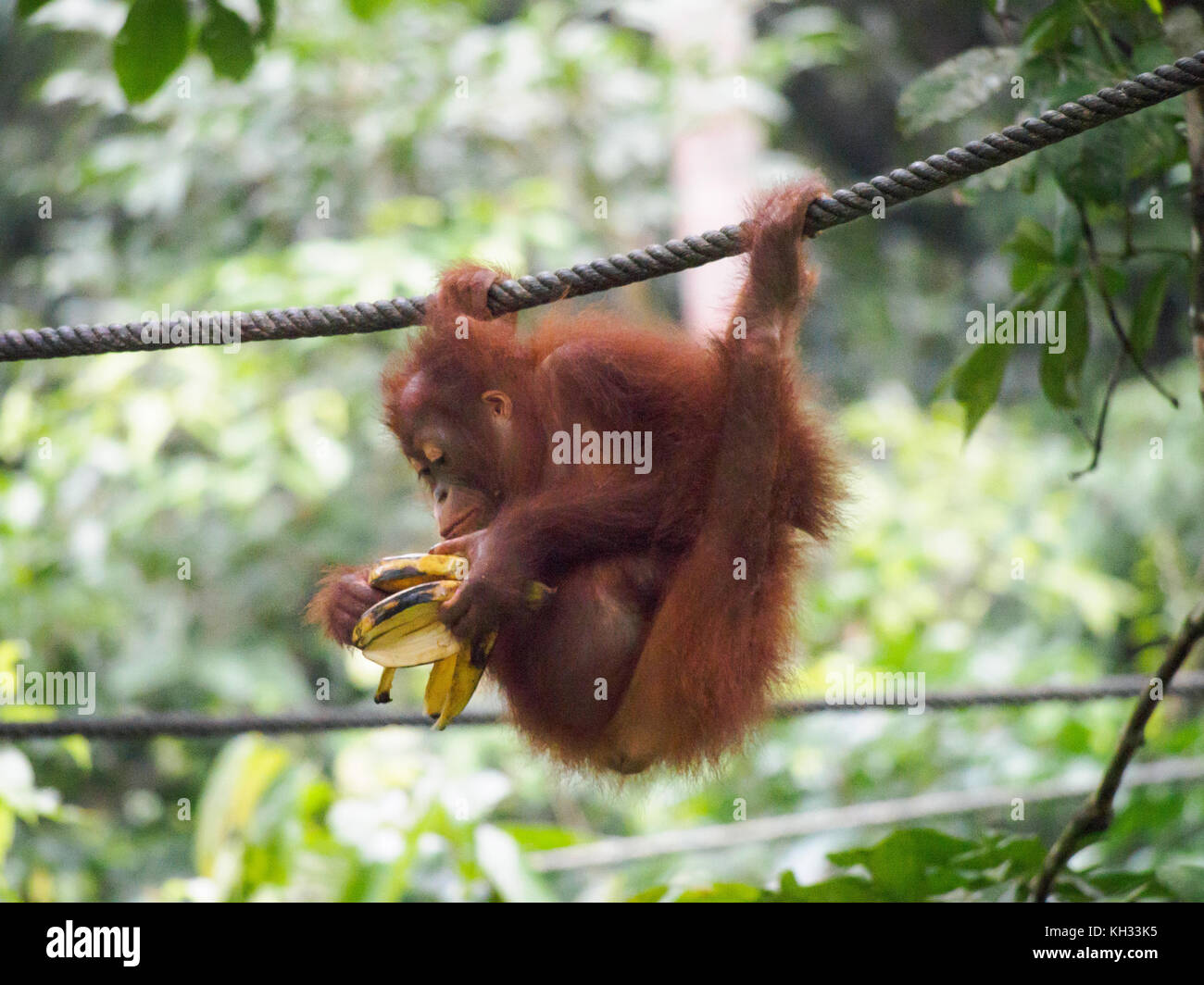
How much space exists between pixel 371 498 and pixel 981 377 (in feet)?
13.0

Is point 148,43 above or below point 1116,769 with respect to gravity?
above

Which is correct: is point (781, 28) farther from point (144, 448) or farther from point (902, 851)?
point (902, 851)

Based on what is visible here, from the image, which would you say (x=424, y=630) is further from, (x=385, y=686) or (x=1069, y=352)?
(x=1069, y=352)

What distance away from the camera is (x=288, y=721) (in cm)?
290

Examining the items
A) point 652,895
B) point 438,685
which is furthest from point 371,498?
point 438,685

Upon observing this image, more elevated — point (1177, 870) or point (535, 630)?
point (535, 630)

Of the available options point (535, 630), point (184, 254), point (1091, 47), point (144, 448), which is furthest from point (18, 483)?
point (1091, 47)

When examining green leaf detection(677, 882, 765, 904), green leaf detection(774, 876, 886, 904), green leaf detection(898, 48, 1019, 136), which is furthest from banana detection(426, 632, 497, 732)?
green leaf detection(898, 48, 1019, 136)

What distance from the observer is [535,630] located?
2.11 meters

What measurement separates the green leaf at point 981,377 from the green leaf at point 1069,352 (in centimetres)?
9

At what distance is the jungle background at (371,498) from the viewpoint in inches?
160

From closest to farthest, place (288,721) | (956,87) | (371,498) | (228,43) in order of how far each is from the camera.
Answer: (956,87) → (228,43) → (288,721) → (371,498)

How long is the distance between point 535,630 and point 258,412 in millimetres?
3006

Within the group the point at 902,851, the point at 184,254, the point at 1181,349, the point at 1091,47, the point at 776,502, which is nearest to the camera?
the point at 776,502
